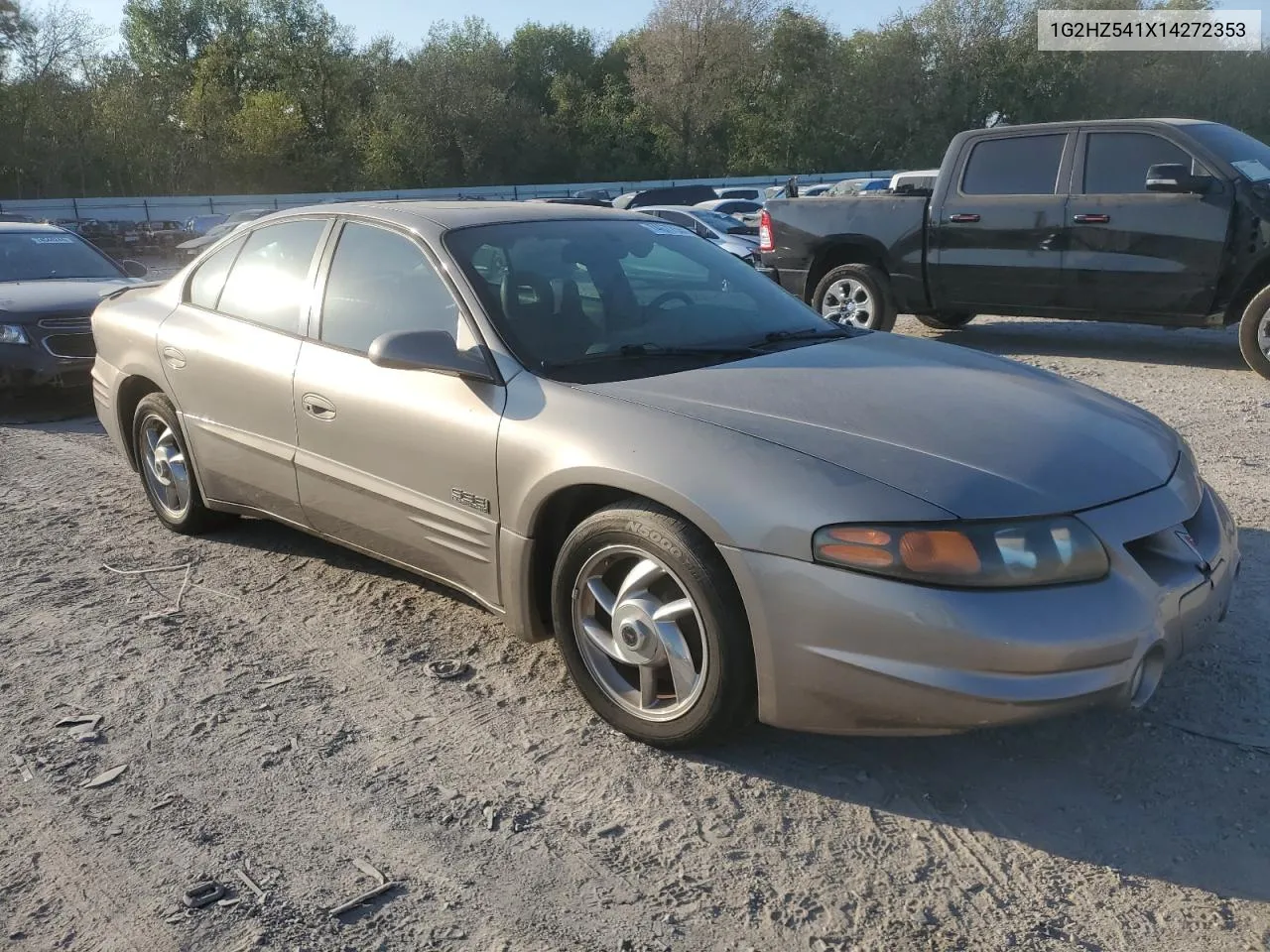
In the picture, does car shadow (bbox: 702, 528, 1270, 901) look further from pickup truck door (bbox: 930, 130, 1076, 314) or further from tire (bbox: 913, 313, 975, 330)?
tire (bbox: 913, 313, 975, 330)

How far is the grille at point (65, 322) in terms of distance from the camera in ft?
26.4

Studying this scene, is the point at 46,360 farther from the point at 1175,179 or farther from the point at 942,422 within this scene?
the point at 1175,179

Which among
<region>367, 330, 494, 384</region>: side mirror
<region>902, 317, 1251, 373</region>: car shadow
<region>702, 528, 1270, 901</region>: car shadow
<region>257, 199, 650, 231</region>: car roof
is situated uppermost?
<region>257, 199, 650, 231</region>: car roof

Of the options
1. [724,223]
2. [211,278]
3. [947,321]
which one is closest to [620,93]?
[724,223]

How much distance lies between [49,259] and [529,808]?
836 cm

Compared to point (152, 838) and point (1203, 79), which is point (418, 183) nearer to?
point (1203, 79)

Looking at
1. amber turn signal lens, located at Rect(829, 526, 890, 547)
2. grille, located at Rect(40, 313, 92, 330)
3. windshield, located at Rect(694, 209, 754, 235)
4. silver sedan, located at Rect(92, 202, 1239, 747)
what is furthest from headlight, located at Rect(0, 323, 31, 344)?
windshield, located at Rect(694, 209, 754, 235)

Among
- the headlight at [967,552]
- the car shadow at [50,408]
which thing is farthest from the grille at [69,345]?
the headlight at [967,552]

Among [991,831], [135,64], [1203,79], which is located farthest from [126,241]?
[1203,79]

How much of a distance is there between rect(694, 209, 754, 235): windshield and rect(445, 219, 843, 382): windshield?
1423 centimetres

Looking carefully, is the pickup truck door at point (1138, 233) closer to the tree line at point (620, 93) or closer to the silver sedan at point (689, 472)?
the silver sedan at point (689, 472)

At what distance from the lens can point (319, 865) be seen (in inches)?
104

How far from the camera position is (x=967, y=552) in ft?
8.61

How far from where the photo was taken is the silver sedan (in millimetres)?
2645
